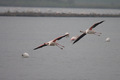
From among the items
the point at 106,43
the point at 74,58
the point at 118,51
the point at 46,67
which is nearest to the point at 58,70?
the point at 46,67

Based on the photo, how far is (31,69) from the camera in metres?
29.6

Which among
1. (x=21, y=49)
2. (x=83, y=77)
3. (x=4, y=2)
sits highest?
(x=4, y=2)

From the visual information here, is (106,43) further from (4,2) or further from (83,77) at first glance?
(4,2)

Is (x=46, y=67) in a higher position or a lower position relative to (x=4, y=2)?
lower

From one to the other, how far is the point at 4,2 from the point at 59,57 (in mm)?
167137

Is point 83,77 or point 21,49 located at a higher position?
point 21,49

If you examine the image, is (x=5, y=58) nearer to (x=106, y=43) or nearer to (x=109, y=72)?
(x=109, y=72)

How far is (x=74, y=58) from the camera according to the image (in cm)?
3456

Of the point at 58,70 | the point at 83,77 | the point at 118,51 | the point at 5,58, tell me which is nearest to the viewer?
→ the point at 83,77

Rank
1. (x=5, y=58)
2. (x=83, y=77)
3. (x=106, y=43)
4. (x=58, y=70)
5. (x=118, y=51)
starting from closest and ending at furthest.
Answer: (x=83, y=77), (x=58, y=70), (x=5, y=58), (x=118, y=51), (x=106, y=43)

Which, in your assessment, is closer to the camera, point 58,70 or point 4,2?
point 58,70

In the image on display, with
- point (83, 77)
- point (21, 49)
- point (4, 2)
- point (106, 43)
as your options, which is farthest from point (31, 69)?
point (4, 2)

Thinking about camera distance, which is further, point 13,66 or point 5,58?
point 5,58

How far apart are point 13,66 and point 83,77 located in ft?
18.4
